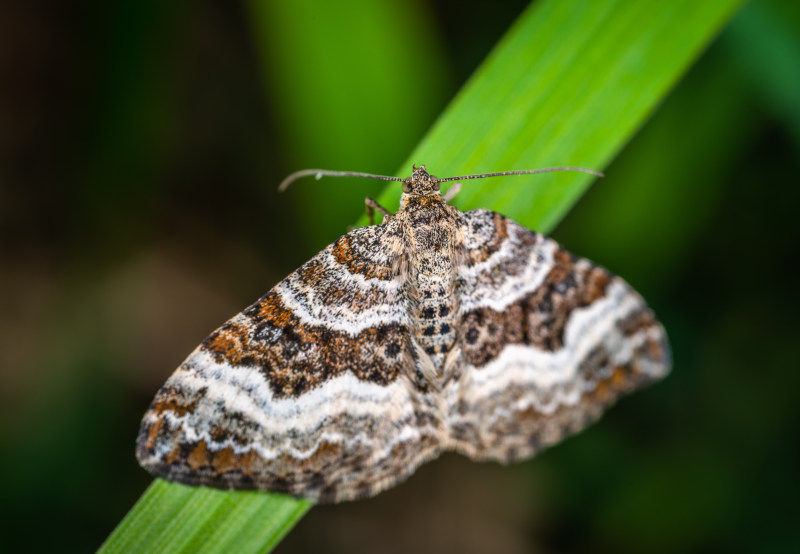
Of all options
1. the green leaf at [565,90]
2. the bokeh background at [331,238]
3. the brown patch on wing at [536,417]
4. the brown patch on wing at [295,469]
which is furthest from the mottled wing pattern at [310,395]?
the bokeh background at [331,238]

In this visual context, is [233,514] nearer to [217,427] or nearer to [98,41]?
[217,427]

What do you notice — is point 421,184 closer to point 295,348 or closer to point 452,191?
point 452,191

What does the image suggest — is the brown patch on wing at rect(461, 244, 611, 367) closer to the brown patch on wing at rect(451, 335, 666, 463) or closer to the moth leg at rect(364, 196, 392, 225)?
the brown patch on wing at rect(451, 335, 666, 463)

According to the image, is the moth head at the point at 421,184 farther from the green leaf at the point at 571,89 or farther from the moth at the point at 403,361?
the green leaf at the point at 571,89

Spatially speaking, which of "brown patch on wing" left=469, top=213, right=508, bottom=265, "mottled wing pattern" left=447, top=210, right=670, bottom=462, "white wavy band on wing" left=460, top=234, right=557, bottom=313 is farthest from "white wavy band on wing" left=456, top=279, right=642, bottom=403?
"brown patch on wing" left=469, top=213, right=508, bottom=265

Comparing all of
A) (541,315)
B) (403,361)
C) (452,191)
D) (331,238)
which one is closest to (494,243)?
(452,191)
